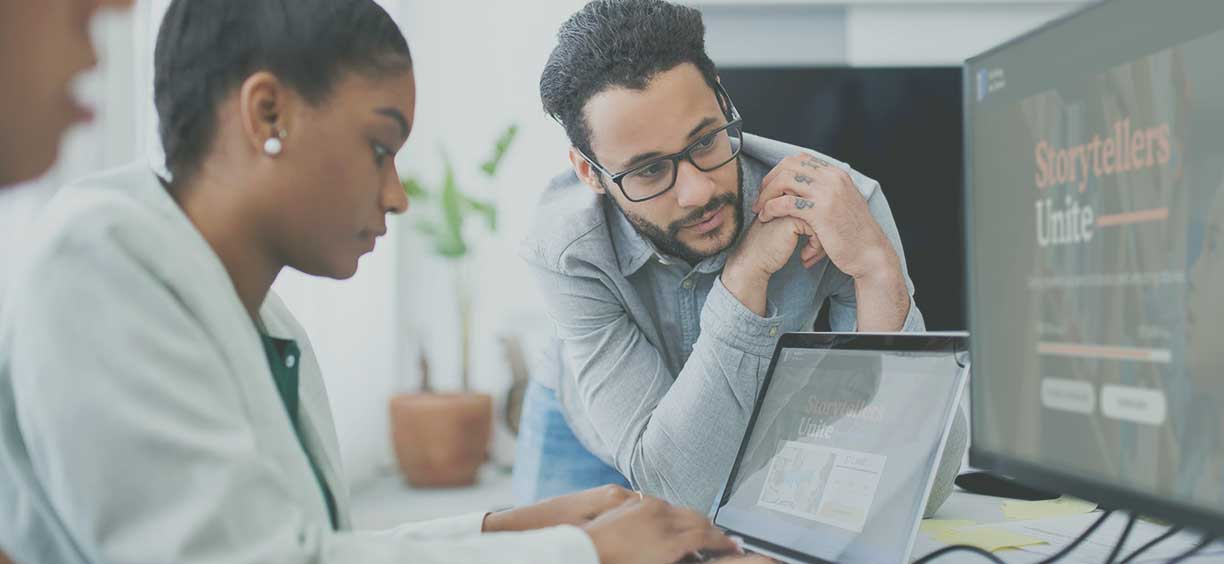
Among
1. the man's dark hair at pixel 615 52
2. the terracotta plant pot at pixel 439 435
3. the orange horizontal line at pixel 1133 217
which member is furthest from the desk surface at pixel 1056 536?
the terracotta plant pot at pixel 439 435

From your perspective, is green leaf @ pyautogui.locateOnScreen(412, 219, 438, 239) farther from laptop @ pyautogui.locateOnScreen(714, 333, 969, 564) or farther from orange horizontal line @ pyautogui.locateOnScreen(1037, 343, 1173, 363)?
orange horizontal line @ pyautogui.locateOnScreen(1037, 343, 1173, 363)

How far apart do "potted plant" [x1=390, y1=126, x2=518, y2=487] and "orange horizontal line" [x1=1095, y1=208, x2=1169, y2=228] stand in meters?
3.11

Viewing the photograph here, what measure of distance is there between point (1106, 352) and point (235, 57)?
2.06 feet

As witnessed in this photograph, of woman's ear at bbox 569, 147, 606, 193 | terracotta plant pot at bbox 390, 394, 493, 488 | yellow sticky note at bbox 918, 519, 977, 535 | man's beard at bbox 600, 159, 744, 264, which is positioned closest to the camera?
yellow sticky note at bbox 918, 519, 977, 535

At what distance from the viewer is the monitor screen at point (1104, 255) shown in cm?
57

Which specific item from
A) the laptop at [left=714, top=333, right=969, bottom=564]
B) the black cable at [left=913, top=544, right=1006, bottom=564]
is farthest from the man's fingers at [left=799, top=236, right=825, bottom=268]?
the black cable at [left=913, top=544, right=1006, bottom=564]

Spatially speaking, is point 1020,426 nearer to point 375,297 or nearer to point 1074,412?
point 1074,412

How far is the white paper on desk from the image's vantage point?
0.88 metres

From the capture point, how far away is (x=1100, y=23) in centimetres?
66

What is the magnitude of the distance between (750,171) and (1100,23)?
753mm

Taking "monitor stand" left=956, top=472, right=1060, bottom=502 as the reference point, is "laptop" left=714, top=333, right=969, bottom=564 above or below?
above

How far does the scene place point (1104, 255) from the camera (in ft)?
2.10

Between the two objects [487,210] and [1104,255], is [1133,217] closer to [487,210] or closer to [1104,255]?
[1104,255]

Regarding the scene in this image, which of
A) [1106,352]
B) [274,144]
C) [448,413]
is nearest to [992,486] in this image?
[1106,352]
